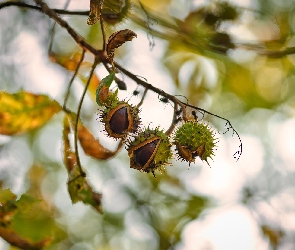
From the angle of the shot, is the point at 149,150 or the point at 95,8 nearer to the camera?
the point at 95,8

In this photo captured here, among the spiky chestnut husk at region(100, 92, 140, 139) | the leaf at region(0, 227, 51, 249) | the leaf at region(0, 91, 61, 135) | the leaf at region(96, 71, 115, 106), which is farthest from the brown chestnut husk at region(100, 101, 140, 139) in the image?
the leaf at region(0, 227, 51, 249)

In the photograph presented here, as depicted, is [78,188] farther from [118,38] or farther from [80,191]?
[118,38]

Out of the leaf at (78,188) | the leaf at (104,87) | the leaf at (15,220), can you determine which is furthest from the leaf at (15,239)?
the leaf at (104,87)

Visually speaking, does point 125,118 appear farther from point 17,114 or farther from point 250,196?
point 250,196

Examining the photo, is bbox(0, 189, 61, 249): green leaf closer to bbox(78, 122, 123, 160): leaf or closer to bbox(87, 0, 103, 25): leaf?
bbox(78, 122, 123, 160): leaf

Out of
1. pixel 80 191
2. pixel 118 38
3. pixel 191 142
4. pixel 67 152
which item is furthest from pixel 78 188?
pixel 118 38

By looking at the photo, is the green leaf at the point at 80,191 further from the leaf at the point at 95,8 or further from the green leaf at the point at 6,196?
the leaf at the point at 95,8

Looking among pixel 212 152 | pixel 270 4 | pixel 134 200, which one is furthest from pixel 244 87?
pixel 212 152
